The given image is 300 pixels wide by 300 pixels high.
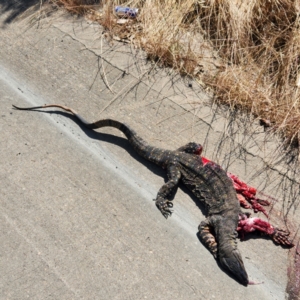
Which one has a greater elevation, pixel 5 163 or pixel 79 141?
pixel 79 141

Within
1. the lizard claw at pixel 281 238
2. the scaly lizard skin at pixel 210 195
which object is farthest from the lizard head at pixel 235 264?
the lizard claw at pixel 281 238

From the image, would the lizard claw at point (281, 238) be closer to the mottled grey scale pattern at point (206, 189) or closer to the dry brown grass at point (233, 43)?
the mottled grey scale pattern at point (206, 189)

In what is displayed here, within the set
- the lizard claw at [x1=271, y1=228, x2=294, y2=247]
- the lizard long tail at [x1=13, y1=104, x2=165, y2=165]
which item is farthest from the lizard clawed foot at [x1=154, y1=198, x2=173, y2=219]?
the lizard claw at [x1=271, y1=228, x2=294, y2=247]

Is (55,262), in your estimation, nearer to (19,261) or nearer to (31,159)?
(19,261)

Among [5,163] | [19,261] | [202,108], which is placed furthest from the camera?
[202,108]

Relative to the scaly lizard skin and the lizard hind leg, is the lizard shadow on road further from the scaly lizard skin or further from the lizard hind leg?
the lizard hind leg

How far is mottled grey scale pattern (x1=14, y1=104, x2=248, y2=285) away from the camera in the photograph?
470 cm

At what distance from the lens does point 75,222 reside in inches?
192

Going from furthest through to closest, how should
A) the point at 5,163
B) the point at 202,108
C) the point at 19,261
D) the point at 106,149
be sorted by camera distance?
the point at 202,108 → the point at 106,149 → the point at 5,163 → the point at 19,261

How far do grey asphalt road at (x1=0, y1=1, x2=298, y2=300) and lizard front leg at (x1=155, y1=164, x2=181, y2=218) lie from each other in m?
0.09

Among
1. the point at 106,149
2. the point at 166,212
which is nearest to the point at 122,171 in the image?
the point at 106,149

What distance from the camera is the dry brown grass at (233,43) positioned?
6.40 metres


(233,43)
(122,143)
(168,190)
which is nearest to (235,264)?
(168,190)

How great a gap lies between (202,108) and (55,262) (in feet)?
10.0
